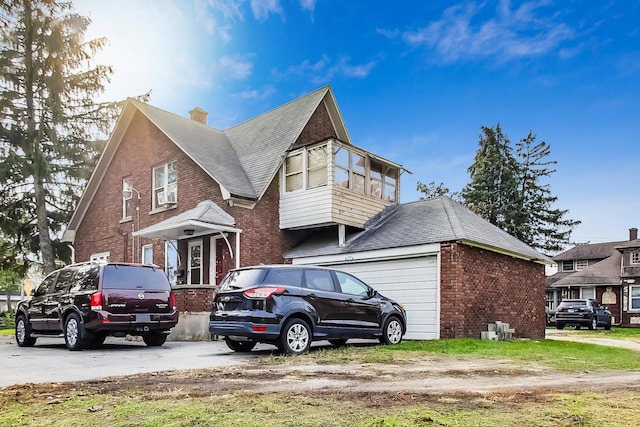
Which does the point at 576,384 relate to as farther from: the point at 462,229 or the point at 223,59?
the point at 223,59

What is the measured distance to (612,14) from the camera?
56.2 feet

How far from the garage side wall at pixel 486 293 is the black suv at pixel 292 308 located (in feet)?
9.23

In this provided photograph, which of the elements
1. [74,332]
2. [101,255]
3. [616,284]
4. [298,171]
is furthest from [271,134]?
[616,284]

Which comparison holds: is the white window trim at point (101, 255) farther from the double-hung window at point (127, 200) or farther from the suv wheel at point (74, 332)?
the suv wheel at point (74, 332)

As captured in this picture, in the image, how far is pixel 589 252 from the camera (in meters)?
48.1

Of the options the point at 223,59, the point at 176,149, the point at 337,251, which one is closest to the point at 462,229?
the point at 337,251

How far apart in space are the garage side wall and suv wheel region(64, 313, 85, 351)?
867 centimetres

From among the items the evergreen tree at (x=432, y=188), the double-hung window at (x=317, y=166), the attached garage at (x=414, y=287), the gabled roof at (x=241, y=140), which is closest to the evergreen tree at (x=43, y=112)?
the gabled roof at (x=241, y=140)

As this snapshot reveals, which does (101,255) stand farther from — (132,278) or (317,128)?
(132,278)

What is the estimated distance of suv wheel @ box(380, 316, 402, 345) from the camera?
12.8 meters

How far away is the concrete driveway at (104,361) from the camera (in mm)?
8242

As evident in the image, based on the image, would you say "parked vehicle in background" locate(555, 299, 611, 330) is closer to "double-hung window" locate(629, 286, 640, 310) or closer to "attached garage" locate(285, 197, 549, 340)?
"double-hung window" locate(629, 286, 640, 310)

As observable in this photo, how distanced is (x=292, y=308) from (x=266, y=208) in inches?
328

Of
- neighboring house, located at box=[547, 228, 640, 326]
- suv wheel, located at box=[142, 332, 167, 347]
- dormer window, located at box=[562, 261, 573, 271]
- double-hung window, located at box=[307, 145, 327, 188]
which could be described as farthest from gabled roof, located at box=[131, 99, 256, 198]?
dormer window, located at box=[562, 261, 573, 271]
